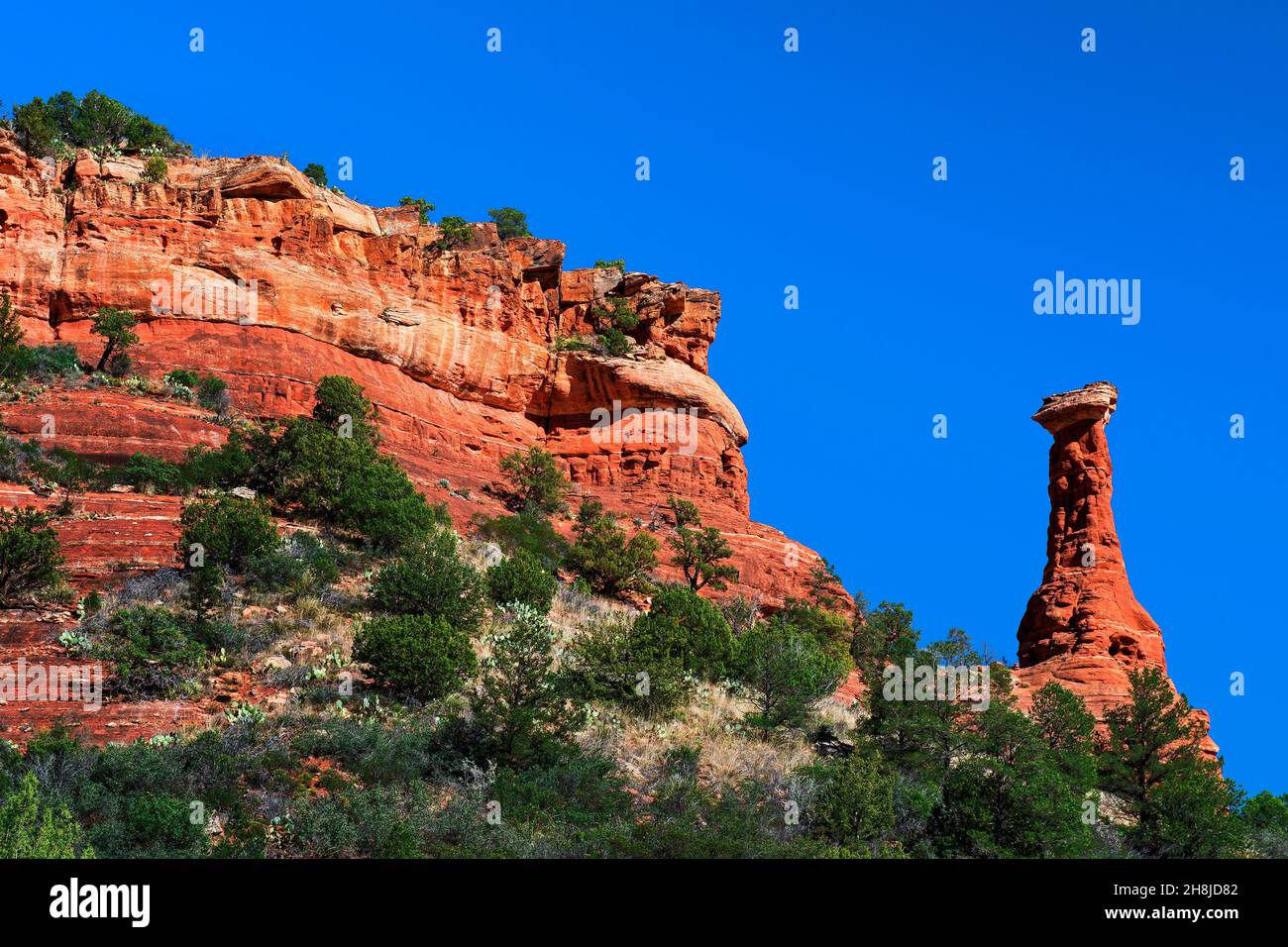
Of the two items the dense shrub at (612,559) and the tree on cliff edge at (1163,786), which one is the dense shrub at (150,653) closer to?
the dense shrub at (612,559)

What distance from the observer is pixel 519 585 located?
33.3 meters

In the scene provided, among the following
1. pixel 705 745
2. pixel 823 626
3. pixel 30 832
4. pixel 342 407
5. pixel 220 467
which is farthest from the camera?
pixel 823 626

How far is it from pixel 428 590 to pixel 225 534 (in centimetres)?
490

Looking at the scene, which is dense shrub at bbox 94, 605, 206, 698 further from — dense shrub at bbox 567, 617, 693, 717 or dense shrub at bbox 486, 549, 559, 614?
dense shrub at bbox 486, 549, 559, 614

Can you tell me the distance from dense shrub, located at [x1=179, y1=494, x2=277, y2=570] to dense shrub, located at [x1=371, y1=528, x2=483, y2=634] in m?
2.86

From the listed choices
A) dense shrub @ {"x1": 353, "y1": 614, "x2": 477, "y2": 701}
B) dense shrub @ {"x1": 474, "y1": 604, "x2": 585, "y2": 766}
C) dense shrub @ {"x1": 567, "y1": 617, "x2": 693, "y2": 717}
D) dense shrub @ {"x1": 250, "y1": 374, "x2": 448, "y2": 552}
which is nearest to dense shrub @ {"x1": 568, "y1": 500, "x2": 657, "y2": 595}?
dense shrub @ {"x1": 250, "y1": 374, "x2": 448, "y2": 552}

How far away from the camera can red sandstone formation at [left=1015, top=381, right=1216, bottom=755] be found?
4619 centimetres

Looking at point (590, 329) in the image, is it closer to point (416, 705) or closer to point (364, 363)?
point (364, 363)

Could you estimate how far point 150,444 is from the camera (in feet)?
121

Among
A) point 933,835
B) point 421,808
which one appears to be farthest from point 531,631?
point 933,835

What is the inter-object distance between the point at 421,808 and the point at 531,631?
6.36 metres

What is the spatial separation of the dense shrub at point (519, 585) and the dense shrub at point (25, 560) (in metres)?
10.5
